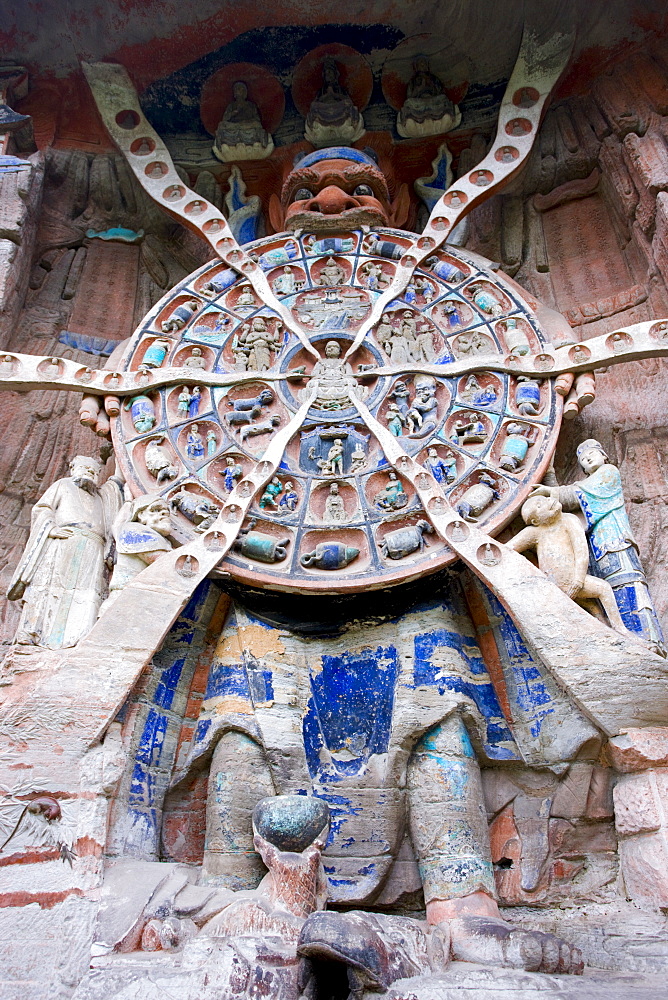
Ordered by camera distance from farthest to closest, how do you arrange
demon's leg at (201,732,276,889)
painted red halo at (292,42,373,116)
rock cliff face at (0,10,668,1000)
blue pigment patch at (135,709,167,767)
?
painted red halo at (292,42,373,116) < blue pigment patch at (135,709,167,767) < demon's leg at (201,732,276,889) < rock cliff face at (0,10,668,1000)

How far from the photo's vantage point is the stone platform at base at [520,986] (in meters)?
3.22

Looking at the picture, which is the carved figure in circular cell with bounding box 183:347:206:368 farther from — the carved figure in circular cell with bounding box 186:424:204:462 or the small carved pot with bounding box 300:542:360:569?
the small carved pot with bounding box 300:542:360:569

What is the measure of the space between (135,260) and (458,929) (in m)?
7.10

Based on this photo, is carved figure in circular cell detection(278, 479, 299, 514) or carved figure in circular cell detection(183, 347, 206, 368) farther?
carved figure in circular cell detection(183, 347, 206, 368)

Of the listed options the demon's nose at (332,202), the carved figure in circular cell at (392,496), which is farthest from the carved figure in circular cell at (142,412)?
the demon's nose at (332,202)

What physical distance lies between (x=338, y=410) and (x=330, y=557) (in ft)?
4.51

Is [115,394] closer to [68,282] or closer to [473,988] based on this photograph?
[68,282]

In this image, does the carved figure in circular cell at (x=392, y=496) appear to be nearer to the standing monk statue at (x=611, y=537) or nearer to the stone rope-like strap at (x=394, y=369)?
the standing monk statue at (x=611, y=537)

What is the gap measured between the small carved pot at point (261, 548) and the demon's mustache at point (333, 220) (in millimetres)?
3355

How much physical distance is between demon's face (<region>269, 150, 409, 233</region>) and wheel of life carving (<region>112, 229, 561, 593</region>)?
194 millimetres

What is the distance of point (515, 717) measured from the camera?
4.83 meters

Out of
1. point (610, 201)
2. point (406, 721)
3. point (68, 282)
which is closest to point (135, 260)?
point (68, 282)

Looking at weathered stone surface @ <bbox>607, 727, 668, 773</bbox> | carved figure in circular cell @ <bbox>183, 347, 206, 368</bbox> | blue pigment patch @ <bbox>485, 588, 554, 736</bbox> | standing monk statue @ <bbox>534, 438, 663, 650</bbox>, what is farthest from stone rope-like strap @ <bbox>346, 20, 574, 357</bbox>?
weathered stone surface @ <bbox>607, 727, 668, 773</bbox>

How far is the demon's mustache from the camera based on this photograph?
23.6 feet
